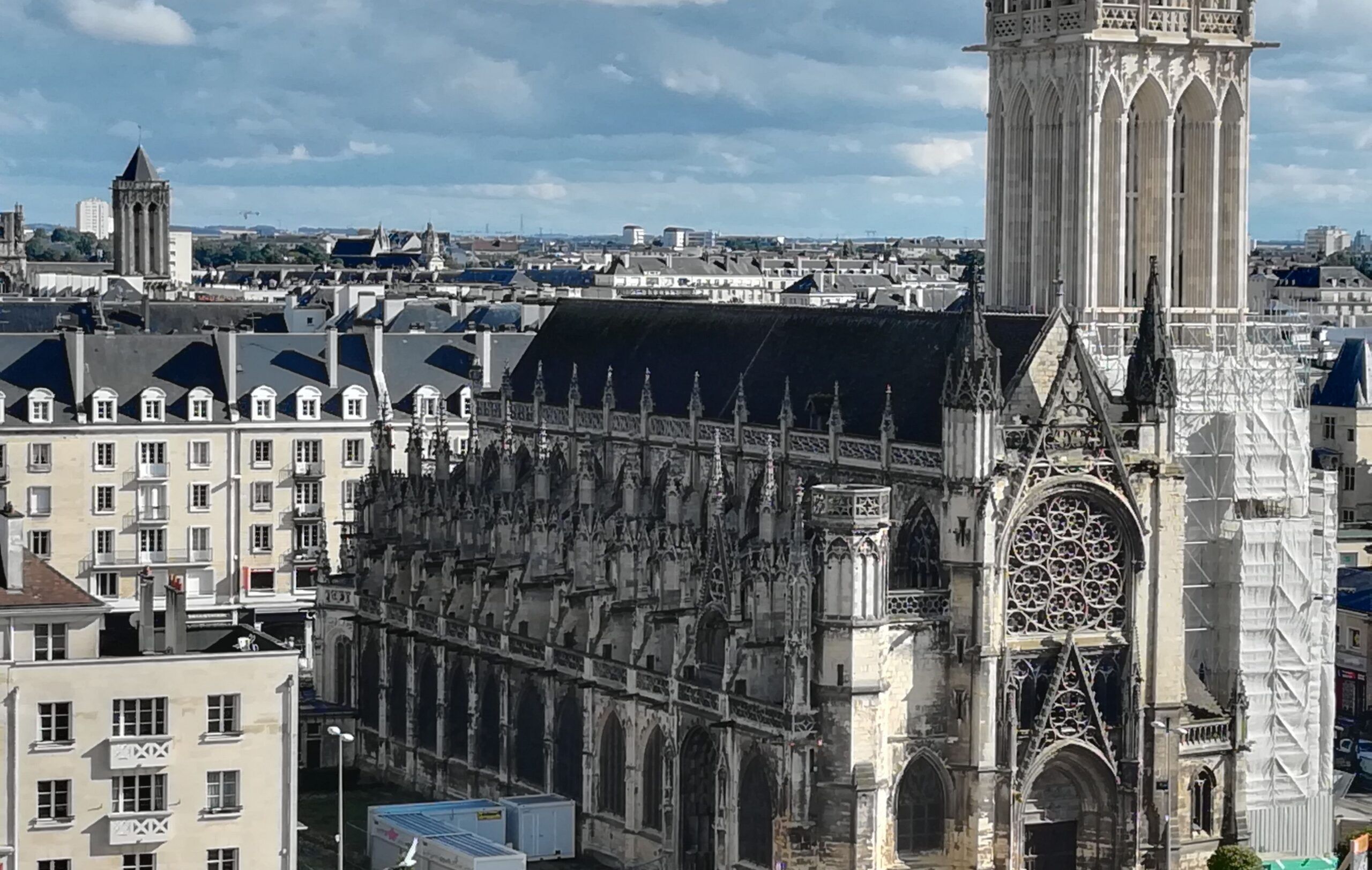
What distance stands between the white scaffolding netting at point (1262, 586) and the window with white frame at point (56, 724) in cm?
3839

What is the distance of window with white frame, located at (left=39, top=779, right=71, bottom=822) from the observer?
6775cm

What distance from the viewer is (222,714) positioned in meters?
69.1

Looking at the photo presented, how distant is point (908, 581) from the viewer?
82.7 m

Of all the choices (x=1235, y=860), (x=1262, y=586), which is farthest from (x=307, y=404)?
(x=1235, y=860)

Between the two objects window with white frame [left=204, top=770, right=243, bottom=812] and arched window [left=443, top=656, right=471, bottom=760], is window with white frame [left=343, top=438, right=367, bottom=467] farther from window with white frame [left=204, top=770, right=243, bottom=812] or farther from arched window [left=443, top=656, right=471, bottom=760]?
window with white frame [left=204, top=770, right=243, bottom=812]

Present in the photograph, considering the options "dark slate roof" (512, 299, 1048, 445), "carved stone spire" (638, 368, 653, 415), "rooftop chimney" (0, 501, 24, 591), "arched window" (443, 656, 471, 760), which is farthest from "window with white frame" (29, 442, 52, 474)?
"rooftop chimney" (0, 501, 24, 591)

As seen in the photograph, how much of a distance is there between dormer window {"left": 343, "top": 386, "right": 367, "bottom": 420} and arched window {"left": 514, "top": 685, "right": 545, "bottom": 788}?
4159 cm

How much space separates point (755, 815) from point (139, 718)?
19.3 meters

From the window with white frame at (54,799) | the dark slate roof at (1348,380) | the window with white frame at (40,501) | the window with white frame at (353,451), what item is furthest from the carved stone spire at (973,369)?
the dark slate roof at (1348,380)

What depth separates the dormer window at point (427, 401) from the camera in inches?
5231

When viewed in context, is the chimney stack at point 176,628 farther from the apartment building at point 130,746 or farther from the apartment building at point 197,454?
the apartment building at point 197,454

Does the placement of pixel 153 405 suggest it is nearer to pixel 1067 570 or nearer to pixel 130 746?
pixel 1067 570

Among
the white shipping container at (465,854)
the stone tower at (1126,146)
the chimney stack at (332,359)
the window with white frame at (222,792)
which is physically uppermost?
the stone tower at (1126,146)

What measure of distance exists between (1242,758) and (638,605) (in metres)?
18.4
